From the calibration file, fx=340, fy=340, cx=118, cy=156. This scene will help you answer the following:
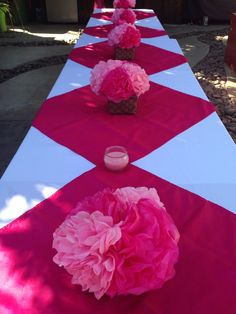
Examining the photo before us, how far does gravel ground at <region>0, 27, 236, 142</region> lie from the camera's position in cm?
364

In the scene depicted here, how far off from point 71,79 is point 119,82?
0.80 m

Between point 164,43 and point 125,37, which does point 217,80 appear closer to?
point 164,43

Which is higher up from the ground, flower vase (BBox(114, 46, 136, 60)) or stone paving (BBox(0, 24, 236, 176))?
flower vase (BBox(114, 46, 136, 60))

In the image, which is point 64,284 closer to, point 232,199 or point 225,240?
point 225,240

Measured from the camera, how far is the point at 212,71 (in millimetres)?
4926

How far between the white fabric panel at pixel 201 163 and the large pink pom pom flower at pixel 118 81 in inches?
13.2

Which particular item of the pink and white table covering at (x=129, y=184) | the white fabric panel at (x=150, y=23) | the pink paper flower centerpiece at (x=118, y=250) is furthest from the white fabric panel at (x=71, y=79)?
the white fabric panel at (x=150, y=23)

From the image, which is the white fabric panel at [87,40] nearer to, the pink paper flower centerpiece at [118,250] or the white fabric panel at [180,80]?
the white fabric panel at [180,80]

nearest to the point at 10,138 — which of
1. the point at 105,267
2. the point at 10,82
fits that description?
the point at 10,82

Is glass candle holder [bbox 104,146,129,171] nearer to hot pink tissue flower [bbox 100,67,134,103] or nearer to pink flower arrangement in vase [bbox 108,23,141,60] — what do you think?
hot pink tissue flower [bbox 100,67,134,103]

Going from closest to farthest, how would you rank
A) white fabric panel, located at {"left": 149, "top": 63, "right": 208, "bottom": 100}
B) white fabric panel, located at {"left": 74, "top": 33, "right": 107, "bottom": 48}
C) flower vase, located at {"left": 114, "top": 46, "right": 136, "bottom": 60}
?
white fabric panel, located at {"left": 149, "top": 63, "right": 208, "bottom": 100}
flower vase, located at {"left": 114, "top": 46, "right": 136, "bottom": 60}
white fabric panel, located at {"left": 74, "top": 33, "right": 107, "bottom": 48}

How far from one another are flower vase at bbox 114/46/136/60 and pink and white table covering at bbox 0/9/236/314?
45 centimetres

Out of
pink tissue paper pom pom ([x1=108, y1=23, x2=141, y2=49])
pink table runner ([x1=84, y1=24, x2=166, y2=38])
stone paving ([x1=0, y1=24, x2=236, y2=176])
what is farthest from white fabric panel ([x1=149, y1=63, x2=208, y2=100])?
stone paving ([x1=0, y1=24, x2=236, y2=176])

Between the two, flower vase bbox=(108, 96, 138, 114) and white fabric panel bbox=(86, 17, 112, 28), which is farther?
white fabric panel bbox=(86, 17, 112, 28)
